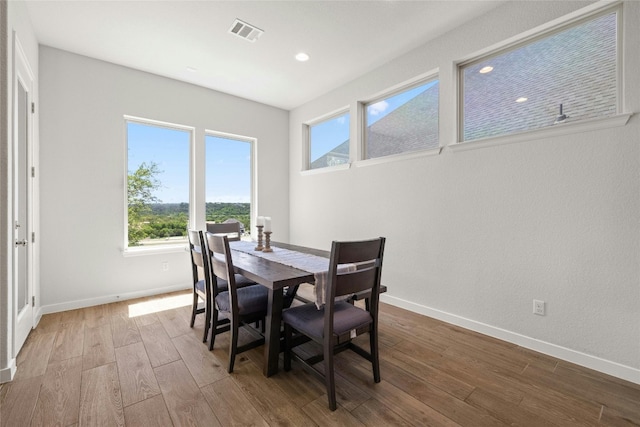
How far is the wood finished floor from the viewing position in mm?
1521

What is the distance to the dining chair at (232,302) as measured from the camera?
6.14 feet

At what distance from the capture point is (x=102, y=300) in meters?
3.25

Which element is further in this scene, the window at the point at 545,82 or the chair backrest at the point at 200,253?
the chair backrest at the point at 200,253

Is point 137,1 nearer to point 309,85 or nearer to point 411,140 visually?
point 309,85

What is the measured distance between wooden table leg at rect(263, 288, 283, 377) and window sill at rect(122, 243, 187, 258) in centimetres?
246

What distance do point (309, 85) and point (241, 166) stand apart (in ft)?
5.45

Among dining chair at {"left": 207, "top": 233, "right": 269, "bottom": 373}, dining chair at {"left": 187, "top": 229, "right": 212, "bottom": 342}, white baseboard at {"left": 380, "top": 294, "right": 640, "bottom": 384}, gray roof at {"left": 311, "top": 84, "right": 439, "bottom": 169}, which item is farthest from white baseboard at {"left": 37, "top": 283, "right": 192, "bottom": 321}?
gray roof at {"left": 311, "top": 84, "right": 439, "bottom": 169}

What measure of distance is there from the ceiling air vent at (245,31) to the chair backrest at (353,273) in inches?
93.6

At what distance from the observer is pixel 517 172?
2.33m

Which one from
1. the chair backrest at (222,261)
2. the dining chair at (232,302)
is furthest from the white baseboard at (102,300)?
the chair backrest at (222,261)

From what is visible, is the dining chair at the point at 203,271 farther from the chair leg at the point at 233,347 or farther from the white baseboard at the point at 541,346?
the white baseboard at the point at 541,346

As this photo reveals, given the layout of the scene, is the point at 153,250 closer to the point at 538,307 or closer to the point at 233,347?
the point at 233,347

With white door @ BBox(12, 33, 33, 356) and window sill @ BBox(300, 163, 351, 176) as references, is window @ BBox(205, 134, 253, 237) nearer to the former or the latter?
window sill @ BBox(300, 163, 351, 176)

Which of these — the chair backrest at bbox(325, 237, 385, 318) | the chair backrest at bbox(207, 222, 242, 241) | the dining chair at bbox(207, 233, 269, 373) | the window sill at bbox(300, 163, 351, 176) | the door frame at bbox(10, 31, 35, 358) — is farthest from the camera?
the window sill at bbox(300, 163, 351, 176)
